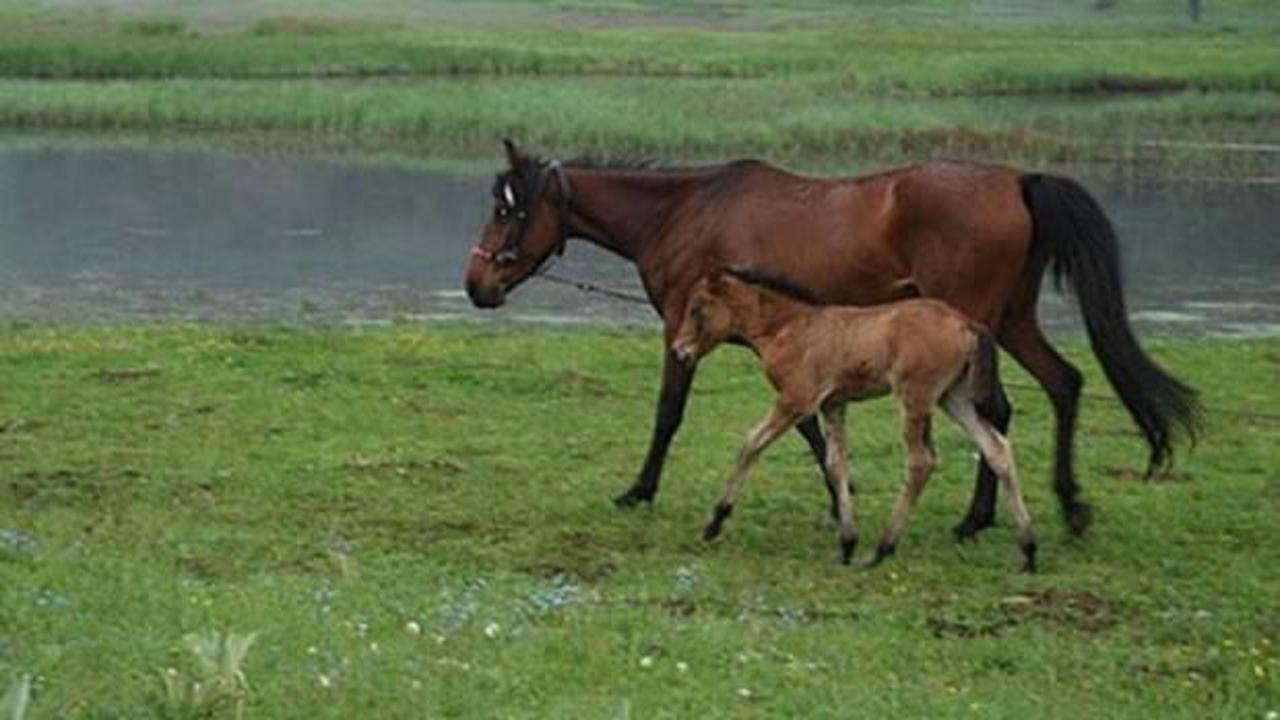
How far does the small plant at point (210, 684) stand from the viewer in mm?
7586

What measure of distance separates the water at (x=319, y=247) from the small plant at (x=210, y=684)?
14.8 metres

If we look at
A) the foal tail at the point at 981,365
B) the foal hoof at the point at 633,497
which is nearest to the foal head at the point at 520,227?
the foal hoof at the point at 633,497

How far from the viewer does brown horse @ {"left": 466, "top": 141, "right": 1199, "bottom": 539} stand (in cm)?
1212

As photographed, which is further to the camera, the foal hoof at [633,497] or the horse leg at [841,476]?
the foal hoof at [633,497]

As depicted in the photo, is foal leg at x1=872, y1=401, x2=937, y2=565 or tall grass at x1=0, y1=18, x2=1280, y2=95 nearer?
foal leg at x1=872, y1=401, x2=937, y2=565

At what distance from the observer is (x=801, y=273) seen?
41.1ft

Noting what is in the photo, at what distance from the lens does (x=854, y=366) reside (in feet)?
36.8

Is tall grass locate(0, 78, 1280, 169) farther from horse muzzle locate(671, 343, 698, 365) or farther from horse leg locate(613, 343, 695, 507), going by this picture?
horse muzzle locate(671, 343, 698, 365)

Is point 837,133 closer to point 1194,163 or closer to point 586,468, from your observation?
point 1194,163

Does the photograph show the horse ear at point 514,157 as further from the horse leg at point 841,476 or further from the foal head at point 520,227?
the horse leg at point 841,476

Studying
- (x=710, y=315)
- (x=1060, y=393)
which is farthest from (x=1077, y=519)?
(x=710, y=315)

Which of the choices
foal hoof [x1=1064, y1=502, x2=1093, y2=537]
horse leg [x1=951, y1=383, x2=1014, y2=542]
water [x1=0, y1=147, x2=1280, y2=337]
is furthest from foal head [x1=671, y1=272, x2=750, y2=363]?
water [x1=0, y1=147, x2=1280, y2=337]

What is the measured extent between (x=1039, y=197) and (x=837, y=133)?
2648 cm

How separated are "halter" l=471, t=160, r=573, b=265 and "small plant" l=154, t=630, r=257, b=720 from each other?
202 inches
